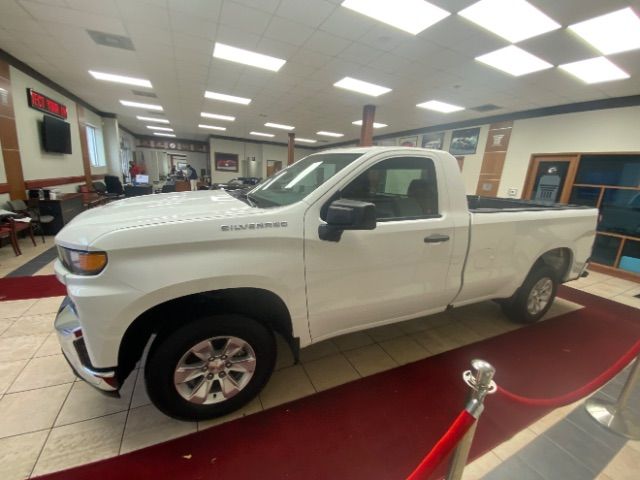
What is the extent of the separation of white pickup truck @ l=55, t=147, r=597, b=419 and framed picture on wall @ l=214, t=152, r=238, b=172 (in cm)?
1710

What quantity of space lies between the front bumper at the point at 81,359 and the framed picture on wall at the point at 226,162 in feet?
59.0

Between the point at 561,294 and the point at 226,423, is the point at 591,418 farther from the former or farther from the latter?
the point at 561,294

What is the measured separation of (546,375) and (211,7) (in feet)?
18.1

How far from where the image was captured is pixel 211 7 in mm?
3746

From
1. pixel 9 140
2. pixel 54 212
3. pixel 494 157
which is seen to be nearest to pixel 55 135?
pixel 9 140

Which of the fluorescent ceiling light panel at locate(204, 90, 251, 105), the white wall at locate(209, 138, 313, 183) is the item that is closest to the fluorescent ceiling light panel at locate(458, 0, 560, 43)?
the fluorescent ceiling light panel at locate(204, 90, 251, 105)

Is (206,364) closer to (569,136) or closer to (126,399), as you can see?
(126,399)

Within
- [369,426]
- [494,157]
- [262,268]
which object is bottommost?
[369,426]

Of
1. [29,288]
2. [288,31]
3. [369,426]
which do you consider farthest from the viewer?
[288,31]

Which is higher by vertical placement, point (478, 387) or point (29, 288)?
point (478, 387)

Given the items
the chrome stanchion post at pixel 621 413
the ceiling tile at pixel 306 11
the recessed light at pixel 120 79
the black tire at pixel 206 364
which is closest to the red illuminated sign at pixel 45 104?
the recessed light at pixel 120 79

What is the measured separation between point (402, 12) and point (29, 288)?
18.8 ft

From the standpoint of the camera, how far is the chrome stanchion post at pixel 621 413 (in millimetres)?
1718

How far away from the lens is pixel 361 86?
658 centimetres
